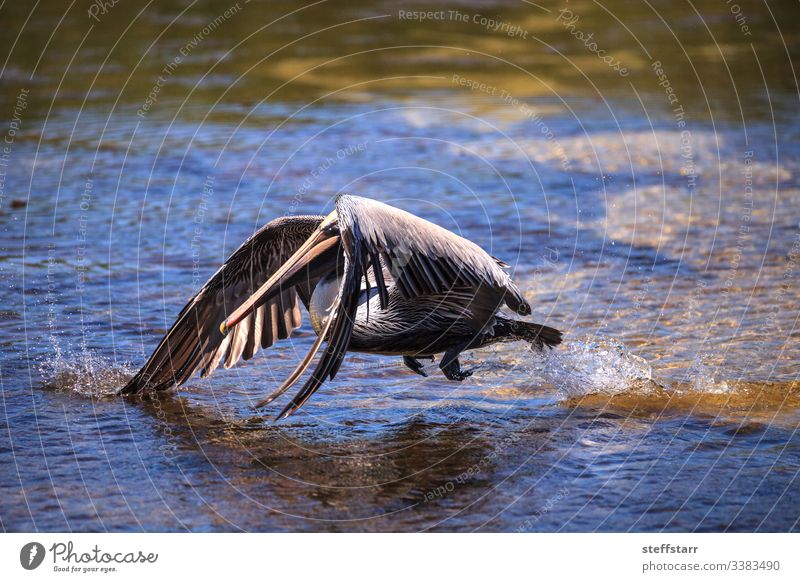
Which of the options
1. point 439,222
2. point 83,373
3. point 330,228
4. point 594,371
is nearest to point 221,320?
point 83,373

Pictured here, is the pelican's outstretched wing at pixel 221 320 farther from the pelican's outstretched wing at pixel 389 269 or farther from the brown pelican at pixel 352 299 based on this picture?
the pelican's outstretched wing at pixel 389 269

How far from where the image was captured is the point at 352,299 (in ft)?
19.8

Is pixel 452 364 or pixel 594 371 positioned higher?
pixel 452 364

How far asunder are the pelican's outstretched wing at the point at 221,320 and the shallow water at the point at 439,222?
0.78 feet

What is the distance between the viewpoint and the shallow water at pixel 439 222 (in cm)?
621

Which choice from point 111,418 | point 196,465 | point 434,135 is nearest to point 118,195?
point 434,135

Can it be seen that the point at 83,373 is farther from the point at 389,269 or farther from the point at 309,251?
the point at 389,269

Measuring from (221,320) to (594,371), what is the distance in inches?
110

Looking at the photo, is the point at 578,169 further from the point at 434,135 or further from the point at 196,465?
the point at 196,465

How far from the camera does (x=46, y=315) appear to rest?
352 inches
